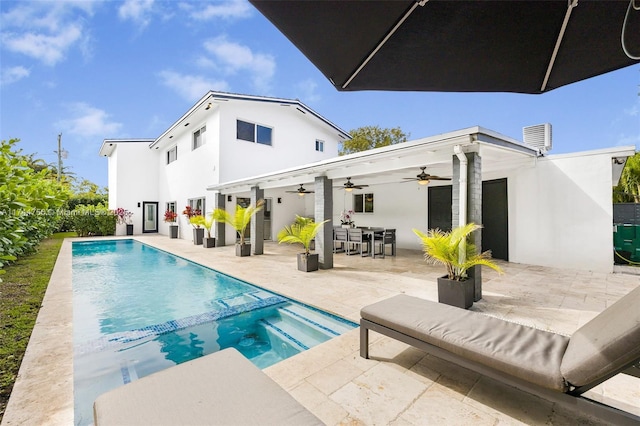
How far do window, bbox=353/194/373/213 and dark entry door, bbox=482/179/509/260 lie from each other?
186 inches

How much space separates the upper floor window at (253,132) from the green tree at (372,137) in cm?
1079

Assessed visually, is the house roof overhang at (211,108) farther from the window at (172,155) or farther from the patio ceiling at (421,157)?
the patio ceiling at (421,157)

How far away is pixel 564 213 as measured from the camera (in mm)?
7441

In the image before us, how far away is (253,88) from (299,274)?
26.7 m

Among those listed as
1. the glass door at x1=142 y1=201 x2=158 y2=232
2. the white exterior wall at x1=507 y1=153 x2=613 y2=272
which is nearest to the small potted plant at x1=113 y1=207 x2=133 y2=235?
the glass door at x1=142 y1=201 x2=158 y2=232

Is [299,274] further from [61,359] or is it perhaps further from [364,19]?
[364,19]

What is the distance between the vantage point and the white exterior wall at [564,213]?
6949 mm

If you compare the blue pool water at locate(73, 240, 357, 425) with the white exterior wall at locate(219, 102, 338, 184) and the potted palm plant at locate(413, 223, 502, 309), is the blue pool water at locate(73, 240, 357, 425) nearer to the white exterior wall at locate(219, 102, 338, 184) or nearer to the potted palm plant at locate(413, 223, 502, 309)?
the potted palm plant at locate(413, 223, 502, 309)

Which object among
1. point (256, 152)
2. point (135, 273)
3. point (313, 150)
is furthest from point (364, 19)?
point (313, 150)

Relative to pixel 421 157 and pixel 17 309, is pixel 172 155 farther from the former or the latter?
pixel 421 157

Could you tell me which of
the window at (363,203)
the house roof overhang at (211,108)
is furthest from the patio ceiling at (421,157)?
the house roof overhang at (211,108)

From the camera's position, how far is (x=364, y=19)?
1977mm

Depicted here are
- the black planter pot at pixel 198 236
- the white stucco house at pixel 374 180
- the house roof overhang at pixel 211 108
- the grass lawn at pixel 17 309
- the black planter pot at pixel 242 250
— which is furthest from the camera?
the black planter pot at pixel 198 236

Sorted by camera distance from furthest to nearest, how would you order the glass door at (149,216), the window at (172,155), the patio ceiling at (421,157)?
the glass door at (149,216) < the window at (172,155) < the patio ceiling at (421,157)
